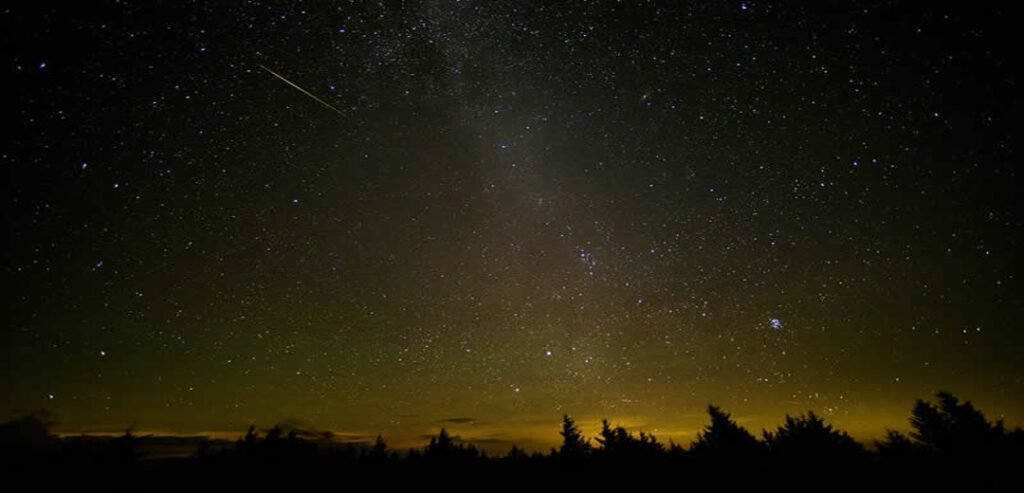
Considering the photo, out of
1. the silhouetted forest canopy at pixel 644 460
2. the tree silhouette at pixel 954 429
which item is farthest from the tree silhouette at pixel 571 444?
the tree silhouette at pixel 954 429

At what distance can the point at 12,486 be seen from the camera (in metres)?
45.5

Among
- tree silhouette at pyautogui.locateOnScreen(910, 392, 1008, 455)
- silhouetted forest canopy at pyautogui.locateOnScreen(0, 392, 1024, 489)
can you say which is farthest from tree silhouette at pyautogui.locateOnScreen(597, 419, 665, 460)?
tree silhouette at pyautogui.locateOnScreen(910, 392, 1008, 455)

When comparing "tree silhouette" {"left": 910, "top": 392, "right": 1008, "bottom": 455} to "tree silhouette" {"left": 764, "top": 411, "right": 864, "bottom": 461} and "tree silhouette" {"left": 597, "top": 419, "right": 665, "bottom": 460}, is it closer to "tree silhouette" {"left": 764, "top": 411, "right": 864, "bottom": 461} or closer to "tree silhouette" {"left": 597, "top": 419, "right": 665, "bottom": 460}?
"tree silhouette" {"left": 764, "top": 411, "right": 864, "bottom": 461}

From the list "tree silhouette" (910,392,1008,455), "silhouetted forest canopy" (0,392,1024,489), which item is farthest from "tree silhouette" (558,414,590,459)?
"tree silhouette" (910,392,1008,455)

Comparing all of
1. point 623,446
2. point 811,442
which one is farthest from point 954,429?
point 623,446

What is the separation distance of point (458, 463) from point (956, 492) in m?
40.3

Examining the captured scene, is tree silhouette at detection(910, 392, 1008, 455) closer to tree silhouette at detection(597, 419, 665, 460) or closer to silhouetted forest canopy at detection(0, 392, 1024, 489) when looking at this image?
silhouetted forest canopy at detection(0, 392, 1024, 489)

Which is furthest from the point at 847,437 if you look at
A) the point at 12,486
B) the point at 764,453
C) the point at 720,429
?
the point at 12,486

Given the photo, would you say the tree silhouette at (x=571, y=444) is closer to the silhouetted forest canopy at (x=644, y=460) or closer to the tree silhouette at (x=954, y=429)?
the silhouetted forest canopy at (x=644, y=460)

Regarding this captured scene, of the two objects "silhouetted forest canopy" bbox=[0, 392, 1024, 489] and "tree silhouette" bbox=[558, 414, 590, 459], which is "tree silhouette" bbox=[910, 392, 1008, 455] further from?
"tree silhouette" bbox=[558, 414, 590, 459]

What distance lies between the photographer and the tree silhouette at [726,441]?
2920 cm

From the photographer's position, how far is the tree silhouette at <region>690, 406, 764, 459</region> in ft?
95.8

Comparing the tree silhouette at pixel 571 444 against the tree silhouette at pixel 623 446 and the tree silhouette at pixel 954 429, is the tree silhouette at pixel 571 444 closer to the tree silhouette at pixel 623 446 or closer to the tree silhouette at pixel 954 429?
the tree silhouette at pixel 623 446

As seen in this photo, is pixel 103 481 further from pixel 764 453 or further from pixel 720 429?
pixel 764 453
